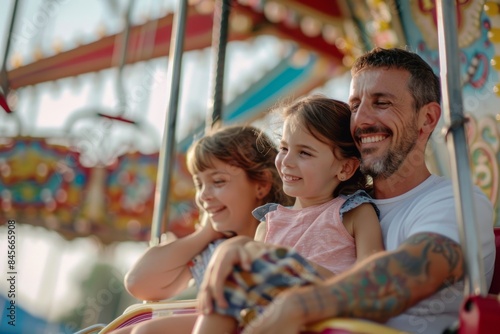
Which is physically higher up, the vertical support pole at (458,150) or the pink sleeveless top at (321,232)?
the vertical support pole at (458,150)

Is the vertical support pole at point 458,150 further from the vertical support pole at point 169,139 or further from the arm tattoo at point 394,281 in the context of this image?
the vertical support pole at point 169,139

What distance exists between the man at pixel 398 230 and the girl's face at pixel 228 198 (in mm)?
341

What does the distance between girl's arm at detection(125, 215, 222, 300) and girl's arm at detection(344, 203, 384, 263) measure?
1.43ft

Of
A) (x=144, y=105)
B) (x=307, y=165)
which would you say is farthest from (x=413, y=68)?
(x=144, y=105)

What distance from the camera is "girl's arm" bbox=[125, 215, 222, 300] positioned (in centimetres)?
164

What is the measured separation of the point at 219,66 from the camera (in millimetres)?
1858

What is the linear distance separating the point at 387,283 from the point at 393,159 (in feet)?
1.40

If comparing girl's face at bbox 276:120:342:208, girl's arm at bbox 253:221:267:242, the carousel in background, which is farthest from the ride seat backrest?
the carousel in background

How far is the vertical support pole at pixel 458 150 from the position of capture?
3.00ft

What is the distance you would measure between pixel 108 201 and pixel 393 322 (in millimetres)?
4423

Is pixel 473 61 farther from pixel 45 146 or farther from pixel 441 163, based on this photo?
pixel 45 146

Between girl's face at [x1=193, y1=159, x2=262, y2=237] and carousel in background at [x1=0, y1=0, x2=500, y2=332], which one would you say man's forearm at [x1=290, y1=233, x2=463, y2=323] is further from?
carousel in background at [x1=0, y1=0, x2=500, y2=332]

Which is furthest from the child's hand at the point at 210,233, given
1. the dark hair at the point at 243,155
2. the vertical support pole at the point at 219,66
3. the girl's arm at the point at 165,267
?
the vertical support pole at the point at 219,66

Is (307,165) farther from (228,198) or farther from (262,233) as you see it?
(228,198)
